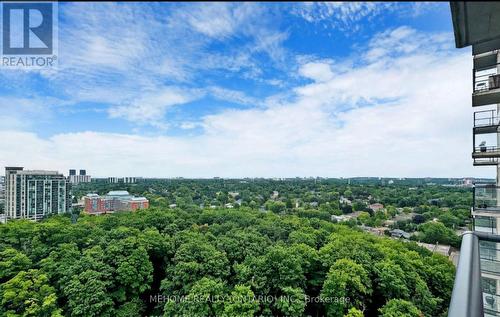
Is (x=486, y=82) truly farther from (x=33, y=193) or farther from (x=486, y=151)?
→ (x=33, y=193)

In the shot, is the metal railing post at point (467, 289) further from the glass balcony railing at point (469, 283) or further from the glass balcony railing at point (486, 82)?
the glass balcony railing at point (486, 82)

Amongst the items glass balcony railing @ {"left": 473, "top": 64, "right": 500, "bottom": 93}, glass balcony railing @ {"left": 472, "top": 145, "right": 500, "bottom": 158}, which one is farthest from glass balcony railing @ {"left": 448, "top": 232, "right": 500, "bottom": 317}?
glass balcony railing @ {"left": 472, "top": 145, "right": 500, "bottom": 158}

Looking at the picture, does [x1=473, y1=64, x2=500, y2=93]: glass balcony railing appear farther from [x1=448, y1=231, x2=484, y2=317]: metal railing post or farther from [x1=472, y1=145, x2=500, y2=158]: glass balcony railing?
[x1=448, y1=231, x2=484, y2=317]: metal railing post

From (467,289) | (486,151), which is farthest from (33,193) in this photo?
(486,151)

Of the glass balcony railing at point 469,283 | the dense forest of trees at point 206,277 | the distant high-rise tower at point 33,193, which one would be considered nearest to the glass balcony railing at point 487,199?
the dense forest of trees at point 206,277

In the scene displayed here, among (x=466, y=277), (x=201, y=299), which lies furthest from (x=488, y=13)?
(x=201, y=299)
